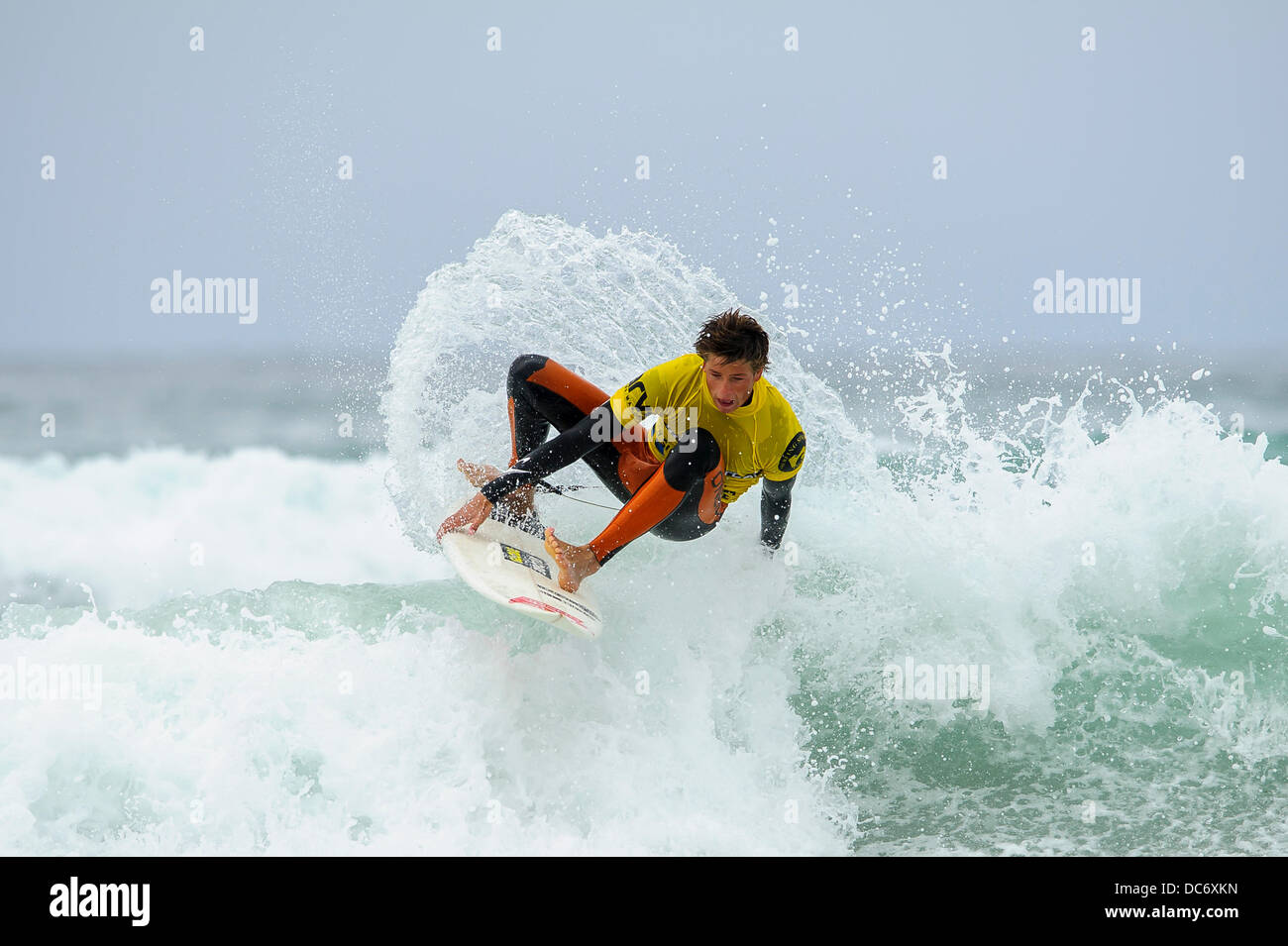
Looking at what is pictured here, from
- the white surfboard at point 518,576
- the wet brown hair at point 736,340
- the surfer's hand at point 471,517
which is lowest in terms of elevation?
the white surfboard at point 518,576

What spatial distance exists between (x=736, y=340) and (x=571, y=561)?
110 cm

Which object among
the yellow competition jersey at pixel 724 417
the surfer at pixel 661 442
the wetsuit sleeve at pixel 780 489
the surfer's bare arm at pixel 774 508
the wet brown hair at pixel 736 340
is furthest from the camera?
the surfer's bare arm at pixel 774 508

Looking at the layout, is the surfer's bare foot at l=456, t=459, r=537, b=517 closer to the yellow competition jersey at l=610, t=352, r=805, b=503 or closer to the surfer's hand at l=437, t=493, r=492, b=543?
the surfer's hand at l=437, t=493, r=492, b=543

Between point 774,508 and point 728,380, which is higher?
point 728,380

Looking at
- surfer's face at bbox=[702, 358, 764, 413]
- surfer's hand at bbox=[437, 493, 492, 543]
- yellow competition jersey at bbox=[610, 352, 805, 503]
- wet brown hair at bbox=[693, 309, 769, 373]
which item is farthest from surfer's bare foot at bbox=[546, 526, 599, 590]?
wet brown hair at bbox=[693, 309, 769, 373]

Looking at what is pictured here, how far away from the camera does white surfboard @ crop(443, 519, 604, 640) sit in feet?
12.2

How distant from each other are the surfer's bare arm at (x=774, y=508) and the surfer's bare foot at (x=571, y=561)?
0.83 meters

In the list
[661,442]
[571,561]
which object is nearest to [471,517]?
[571,561]

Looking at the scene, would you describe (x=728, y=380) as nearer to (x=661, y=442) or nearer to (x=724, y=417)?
(x=724, y=417)

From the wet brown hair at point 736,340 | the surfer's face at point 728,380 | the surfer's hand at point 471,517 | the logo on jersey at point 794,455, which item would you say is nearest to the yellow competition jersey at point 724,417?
the logo on jersey at point 794,455

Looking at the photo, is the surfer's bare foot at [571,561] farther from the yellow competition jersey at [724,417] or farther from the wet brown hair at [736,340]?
the wet brown hair at [736,340]

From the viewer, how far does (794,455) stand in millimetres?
4086

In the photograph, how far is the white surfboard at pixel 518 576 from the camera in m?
3.73

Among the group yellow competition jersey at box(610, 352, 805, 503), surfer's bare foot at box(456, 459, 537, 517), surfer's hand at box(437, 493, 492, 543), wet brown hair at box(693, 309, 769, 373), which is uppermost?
wet brown hair at box(693, 309, 769, 373)
